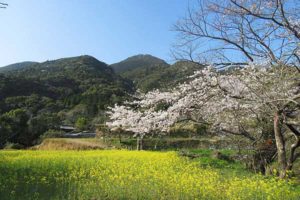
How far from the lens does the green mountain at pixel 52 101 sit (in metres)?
39.2

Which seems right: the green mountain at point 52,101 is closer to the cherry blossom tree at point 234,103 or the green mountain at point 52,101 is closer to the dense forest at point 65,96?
the dense forest at point 65,96

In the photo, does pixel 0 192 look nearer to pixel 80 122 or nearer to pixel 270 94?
pixel 270 94

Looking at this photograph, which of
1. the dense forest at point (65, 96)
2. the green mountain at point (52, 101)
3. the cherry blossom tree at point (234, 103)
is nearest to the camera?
the cherry blossom tree at point (234, 103)

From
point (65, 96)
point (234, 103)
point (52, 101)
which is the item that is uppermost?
point (65, 96)

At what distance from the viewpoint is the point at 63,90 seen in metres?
73.6

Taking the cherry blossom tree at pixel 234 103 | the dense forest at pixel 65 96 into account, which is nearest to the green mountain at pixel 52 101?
the dense forest at pixel 65 96

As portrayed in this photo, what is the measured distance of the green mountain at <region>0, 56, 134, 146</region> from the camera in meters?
39.2

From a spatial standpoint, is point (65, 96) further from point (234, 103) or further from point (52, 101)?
point (234, 103)

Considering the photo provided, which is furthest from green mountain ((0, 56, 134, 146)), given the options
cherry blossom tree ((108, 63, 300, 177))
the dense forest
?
cherry blossom tree ((108, 63, 300, 177))

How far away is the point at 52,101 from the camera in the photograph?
2518 inches

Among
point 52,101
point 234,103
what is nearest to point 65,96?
point 52,101

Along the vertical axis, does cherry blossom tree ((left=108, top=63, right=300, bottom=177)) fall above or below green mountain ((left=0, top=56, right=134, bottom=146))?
below

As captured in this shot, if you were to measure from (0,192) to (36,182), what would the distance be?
140cm

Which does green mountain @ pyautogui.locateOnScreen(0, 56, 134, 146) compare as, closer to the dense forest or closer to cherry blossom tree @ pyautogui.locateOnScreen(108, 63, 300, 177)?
the dense forest
